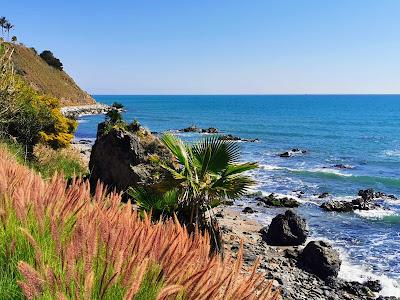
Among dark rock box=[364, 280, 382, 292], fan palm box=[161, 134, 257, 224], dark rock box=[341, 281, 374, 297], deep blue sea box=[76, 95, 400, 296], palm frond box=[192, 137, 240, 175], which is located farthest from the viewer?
deep blue sea box=[76, 95, 400, 296]

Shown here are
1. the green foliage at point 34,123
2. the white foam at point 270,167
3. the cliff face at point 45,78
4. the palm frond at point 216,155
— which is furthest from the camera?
the cliff face at point 45,78

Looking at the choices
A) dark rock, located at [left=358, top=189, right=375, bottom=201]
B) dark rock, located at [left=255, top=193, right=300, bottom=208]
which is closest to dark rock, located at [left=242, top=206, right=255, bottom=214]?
dark rock, located at [left=255, top=193, right=300, bottom=208]

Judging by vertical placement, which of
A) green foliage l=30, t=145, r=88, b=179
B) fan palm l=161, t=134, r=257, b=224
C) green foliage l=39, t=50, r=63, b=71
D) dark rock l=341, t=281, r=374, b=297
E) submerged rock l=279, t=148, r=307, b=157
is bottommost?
dark rock l=341, t=281, r=374, b=297

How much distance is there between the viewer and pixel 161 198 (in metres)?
10.7

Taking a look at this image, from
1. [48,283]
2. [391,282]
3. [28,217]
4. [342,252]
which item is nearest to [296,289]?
[391,282]

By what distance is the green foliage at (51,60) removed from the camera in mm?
116481

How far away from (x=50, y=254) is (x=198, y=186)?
24.9ft

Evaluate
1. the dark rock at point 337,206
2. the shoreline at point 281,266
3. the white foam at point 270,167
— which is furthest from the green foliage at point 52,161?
the white foam at point 270,167

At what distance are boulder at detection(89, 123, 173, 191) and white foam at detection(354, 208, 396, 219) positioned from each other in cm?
1298

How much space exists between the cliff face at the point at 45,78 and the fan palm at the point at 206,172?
8740cm

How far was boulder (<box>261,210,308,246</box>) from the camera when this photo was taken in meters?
19.4

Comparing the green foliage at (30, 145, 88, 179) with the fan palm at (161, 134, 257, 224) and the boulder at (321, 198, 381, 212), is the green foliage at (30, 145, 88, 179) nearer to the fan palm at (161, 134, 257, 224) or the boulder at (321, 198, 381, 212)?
the fan palm at (161, 134, 257, 224)

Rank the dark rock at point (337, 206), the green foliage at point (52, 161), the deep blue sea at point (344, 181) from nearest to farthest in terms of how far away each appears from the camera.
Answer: the green foliage at point (52, 161), the deep blue sea at point (344, 181), the dark rock at point (337, 206)

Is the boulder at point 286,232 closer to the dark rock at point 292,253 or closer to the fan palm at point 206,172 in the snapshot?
the dark rock at point 292,253
